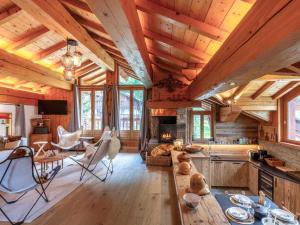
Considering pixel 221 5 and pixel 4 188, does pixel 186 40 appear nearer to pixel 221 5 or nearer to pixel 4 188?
pixel 221 5

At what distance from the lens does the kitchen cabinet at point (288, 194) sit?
3.39 m

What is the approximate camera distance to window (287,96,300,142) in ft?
13.5

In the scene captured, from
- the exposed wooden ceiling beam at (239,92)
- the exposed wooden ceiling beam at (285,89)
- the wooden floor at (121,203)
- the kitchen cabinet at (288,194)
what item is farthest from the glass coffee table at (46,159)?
the exposed wooden ceiling beam at (285,89)

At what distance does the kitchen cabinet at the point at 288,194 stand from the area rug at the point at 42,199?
12.8 feet

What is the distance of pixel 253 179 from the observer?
15.8ft

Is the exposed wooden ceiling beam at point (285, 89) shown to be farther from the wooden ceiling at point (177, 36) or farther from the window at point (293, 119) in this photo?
the window at point (293, 119)

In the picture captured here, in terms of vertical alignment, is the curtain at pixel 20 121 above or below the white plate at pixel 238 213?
above

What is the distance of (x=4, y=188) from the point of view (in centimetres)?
248

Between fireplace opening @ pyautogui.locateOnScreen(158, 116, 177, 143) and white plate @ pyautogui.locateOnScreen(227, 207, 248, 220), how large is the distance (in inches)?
165

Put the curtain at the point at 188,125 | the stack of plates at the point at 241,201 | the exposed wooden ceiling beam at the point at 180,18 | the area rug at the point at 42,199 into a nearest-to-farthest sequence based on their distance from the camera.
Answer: the exposed wooden ceiling beam at the point at 180,18 < the stack of plates at the point at 241,201 < the area rug at the point at 42,199 < the curtain at the point at 188,125

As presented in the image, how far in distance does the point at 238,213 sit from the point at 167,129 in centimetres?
451

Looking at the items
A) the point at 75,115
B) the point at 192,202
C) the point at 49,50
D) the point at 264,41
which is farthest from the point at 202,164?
the point at 75,115

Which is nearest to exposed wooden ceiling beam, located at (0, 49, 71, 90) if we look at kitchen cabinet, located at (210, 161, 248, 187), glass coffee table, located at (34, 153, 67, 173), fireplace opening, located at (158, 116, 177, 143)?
glass coffee table, located at (34, 153, 67, 173)

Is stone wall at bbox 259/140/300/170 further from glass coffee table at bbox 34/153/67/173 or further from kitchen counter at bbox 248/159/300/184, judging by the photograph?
glass coffee table at bbox 34/153/67/173
